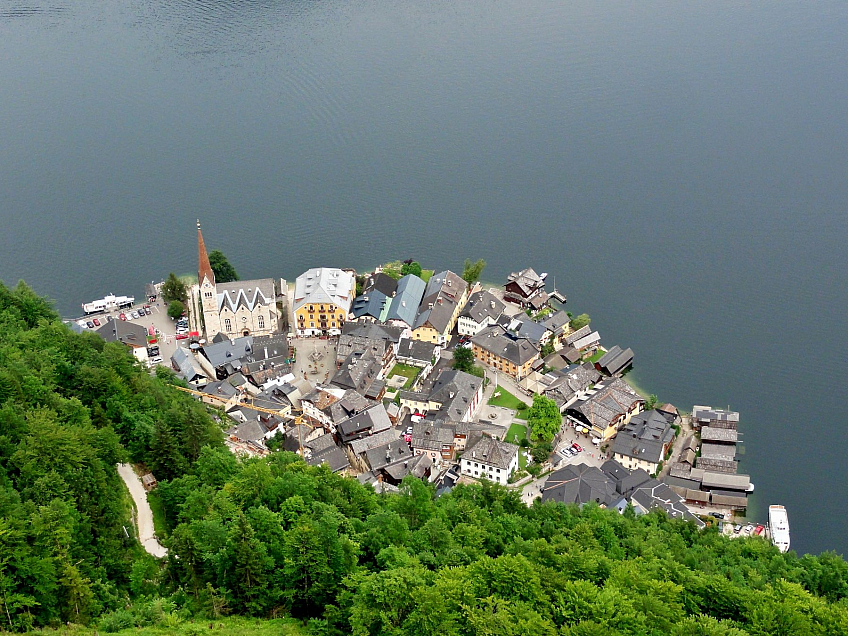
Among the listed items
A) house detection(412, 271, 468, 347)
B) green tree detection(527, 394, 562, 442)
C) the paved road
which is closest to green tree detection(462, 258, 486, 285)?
house detection(412, 271, 468, 347)

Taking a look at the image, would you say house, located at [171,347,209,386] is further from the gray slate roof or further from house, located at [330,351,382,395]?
the gray slate roof

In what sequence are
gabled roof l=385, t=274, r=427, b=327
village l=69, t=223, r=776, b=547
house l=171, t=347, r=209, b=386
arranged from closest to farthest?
village l=69, t=223, r=776, b=547
house l=171, t=347, r=209, b=386
gabled roof l=385, t=274, r=427, b=327

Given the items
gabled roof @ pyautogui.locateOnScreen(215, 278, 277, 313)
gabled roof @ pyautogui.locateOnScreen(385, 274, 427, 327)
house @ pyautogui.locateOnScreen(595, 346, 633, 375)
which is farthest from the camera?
gabled roof @ pyautogui.locateOnScreen(385, 274, 427, 327)

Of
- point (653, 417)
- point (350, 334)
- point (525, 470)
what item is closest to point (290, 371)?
point (350, 334)

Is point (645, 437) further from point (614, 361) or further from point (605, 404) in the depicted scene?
point (614, 361)

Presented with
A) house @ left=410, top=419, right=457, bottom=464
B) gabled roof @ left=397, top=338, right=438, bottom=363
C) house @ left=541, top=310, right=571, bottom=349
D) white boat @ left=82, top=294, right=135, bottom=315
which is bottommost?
house @ left=410, top=419, right=457, bottom=464

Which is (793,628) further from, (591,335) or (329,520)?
(591,335)

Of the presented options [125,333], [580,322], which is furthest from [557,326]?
[125,333]

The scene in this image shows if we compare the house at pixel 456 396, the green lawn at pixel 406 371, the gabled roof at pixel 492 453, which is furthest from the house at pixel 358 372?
the gabled roof at pixel 492 453
